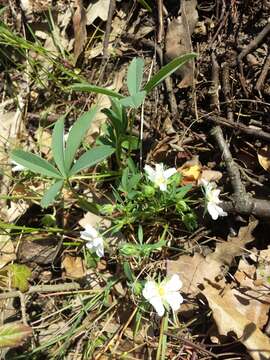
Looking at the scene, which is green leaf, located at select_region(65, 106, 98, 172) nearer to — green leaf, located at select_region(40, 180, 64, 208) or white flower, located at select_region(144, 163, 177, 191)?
green leaf, located at select_region(40, 180, 64, 208)

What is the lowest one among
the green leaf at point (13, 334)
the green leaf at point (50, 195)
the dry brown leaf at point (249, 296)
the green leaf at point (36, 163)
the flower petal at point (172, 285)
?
the dry brown leaf at point (249, 296)

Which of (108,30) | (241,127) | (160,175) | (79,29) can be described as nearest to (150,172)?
(160,175)

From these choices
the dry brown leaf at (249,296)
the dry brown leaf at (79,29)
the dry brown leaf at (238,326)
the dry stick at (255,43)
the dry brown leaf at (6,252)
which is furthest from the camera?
the dry brown leaf at (79,29)

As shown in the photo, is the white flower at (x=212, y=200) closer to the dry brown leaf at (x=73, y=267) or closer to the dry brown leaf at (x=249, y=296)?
the dry brown leaf at (x=249, y=296)

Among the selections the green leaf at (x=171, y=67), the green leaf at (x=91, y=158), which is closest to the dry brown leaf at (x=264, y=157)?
the green leaf at (x=171, y=67)

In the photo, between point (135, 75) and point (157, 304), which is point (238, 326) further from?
point (135, 75)

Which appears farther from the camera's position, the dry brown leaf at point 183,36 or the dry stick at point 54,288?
the dry brown leaf at point 183,36

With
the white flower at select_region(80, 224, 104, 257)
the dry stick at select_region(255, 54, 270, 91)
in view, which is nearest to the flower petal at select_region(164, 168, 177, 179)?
the white flower at select_region(80, 224, 104, 257)
